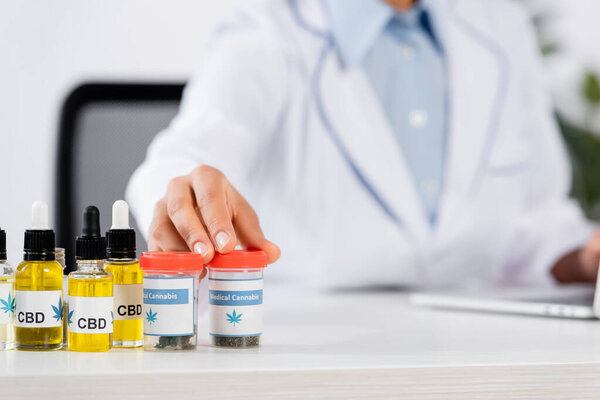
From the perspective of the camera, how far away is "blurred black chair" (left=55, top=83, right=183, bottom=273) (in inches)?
48.2

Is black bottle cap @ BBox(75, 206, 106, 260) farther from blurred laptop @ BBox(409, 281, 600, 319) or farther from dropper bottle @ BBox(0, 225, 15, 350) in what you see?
blurred laptop @ BBox(409, 281, 600, 319)

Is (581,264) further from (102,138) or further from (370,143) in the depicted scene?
(102,138)

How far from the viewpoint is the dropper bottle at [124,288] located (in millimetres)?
539

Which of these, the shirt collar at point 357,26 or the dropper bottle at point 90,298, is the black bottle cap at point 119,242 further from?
the shirt collar at point 357,26

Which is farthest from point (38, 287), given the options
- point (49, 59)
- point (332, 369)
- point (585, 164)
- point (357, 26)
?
point (585, 164)

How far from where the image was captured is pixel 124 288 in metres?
0.54

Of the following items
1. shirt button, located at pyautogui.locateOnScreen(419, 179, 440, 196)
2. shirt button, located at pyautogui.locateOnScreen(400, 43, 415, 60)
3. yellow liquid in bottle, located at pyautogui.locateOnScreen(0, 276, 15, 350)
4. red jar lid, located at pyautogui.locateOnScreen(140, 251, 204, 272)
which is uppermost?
shirt button, located at pyautogui.locateOnScreen(400, 43, 415, 60)

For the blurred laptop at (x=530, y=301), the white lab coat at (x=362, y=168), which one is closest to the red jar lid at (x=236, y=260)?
the blurred laptop at (x=530, y=301)

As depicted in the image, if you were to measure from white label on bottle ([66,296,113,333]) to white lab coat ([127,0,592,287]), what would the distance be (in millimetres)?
515

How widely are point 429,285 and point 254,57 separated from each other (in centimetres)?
46

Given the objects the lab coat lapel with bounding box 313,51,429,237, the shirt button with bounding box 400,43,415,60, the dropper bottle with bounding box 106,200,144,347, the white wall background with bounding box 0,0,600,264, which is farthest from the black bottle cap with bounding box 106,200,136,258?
the white wall background with bounding box 0,0,600,264

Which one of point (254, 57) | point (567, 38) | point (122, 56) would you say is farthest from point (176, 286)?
point (567, 38)

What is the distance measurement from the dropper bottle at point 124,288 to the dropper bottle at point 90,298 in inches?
0.5

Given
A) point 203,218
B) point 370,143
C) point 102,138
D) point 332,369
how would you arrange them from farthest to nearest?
point 102,138 < point 370,143 < point 203,218 < point 332,369
